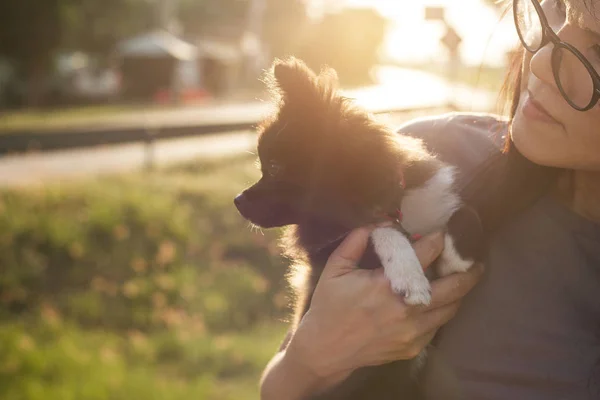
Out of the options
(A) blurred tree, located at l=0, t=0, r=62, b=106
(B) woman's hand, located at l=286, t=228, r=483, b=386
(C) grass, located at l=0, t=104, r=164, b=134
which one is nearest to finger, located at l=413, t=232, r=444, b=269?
(B) woman's hand, located at l=286, t=228, r=483, b=386

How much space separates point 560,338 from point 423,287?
1.48 feet

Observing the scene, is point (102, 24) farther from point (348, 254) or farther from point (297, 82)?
point (348, 254)

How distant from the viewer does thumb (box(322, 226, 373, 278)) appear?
215 cm

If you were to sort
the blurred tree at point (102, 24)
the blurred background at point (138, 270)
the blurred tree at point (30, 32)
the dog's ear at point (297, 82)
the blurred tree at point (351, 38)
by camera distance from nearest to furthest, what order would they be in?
1. the dog's ear at point (297, 82)
2. the blurred background at point (138, 270)
3. the blurred tree at point (351, 38)
4. the blurred tree at point (30, 32)
5. the blurred tree at point (102, 24)

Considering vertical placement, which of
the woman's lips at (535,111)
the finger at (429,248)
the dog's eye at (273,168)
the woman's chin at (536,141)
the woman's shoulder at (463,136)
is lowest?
the finger at (429,248)

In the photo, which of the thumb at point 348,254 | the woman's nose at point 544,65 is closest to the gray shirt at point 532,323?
the thumb at point 348,254

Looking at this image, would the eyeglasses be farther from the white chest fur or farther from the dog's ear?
the dog's ear

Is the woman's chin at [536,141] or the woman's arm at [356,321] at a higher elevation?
the woman's chin at [536,141]

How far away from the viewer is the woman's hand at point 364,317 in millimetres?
2061

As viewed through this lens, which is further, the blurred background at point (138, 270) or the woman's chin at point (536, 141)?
the blurred background at point (138, 270)

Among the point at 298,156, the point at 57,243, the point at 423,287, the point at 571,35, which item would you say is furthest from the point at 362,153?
the point at 57,243

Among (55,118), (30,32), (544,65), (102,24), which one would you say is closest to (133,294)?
(544,65)

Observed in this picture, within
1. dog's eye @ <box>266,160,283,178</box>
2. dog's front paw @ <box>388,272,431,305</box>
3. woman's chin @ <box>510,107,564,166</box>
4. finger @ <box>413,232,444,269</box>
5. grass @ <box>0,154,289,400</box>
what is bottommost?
grass @ <box>0,154,289,400</box>

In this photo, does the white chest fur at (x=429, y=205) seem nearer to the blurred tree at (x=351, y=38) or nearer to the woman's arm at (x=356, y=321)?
the woman's arm at (x=356, y=321)
